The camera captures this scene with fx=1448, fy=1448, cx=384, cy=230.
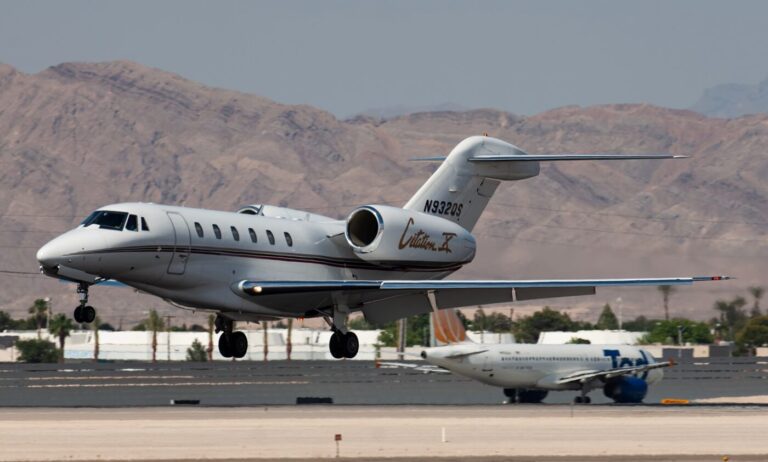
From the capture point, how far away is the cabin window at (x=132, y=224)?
35.1m

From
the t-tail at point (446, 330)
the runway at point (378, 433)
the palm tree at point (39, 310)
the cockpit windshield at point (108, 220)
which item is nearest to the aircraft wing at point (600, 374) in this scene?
the t-tail at point (446, 330)

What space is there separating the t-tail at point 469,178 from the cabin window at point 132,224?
10.1m

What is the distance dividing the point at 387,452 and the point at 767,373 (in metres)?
56.5

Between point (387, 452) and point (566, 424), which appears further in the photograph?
point (566, 424)

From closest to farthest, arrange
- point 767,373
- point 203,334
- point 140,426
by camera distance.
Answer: point 140,426 → point 767,373 → point 203,334

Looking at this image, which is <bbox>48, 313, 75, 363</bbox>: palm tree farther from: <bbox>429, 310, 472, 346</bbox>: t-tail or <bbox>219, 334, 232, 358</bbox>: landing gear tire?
<bbox>219, 334, 232, 358</bbox>: landing gear tire

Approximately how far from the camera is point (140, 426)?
49.0 m

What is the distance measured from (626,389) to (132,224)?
146 feet

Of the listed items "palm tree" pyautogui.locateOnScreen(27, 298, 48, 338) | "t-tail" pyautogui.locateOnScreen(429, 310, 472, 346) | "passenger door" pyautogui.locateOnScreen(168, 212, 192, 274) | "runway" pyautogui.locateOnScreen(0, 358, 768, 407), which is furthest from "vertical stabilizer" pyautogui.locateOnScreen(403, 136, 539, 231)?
"palm tree" pyautogui.locateOnScreen(27, 298, 48, 338)

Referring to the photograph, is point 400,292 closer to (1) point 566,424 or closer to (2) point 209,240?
(2) point 209,240

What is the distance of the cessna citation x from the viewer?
1380 inches

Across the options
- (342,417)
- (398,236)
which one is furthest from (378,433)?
(398,236)

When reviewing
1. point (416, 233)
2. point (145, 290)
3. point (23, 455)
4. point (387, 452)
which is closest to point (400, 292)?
point (416, 233)

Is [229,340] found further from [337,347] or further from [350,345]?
[350,345]
